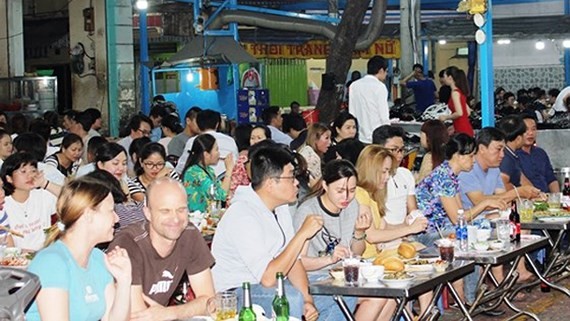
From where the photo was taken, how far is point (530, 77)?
32.7m

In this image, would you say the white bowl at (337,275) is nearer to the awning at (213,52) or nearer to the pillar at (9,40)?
the awning at (213,52)

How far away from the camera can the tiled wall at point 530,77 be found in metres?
32.0

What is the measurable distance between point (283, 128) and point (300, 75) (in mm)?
16565

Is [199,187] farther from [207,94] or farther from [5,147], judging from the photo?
[207,94]

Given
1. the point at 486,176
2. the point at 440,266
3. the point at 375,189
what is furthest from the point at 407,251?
the point at 486,176

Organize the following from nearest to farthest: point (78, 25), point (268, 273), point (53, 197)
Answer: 1. point (268, 273)
2. point (53, 197)
3. point (78, 25)

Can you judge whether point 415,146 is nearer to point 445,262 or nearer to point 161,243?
point 445,262

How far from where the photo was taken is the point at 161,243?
5.86 metres

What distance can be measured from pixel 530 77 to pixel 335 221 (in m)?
26.3

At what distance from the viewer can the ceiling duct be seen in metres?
21.3

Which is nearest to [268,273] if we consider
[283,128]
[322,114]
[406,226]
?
[406,226]

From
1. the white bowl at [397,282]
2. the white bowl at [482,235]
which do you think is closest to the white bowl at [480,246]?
the white bowl at [482,235]

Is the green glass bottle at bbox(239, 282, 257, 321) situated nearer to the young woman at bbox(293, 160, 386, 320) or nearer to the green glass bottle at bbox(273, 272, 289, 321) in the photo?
the green glass bottle at bbox(273, 272, 289, 321)

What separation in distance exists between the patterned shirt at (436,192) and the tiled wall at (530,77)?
77.4ft
